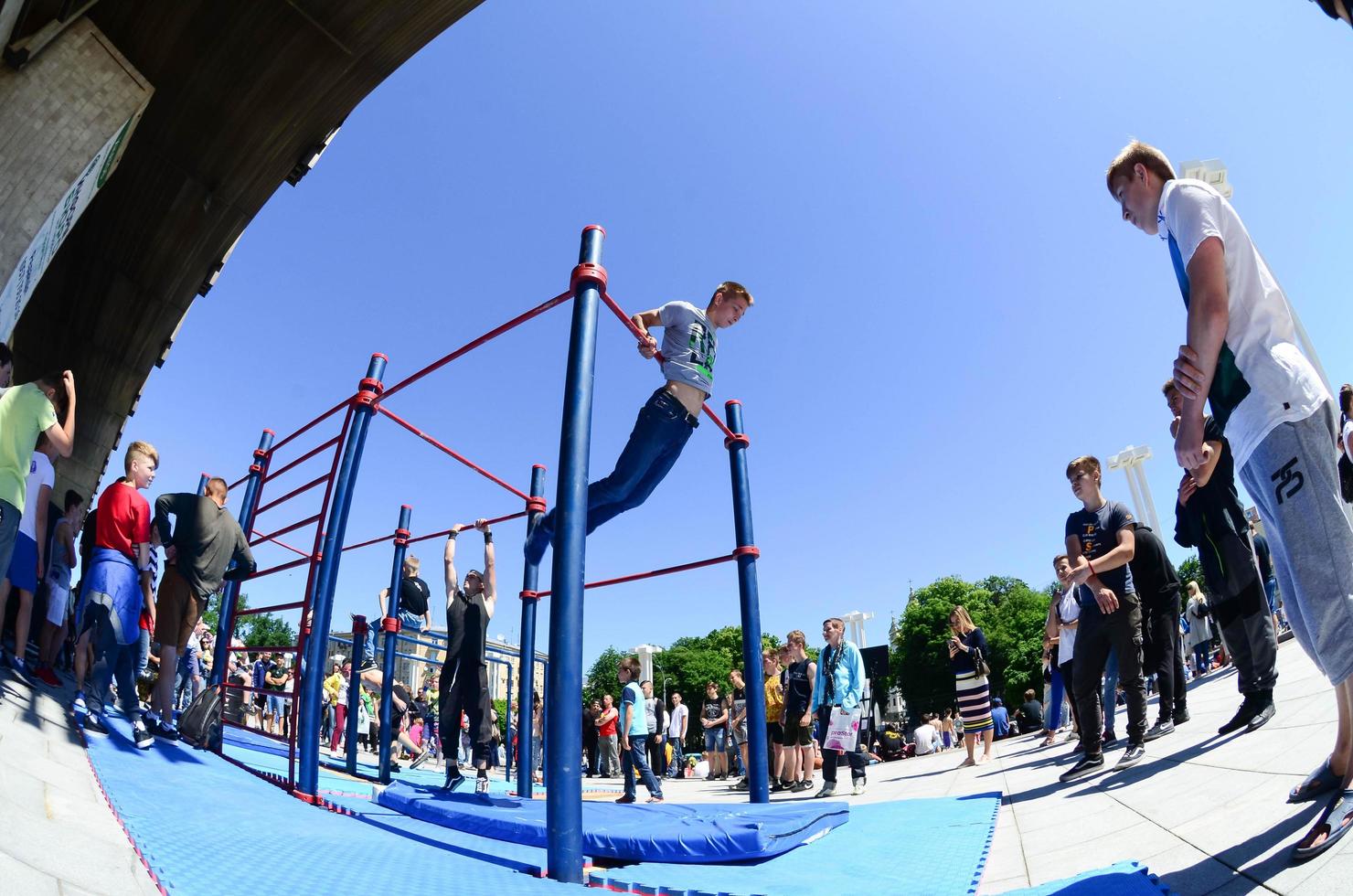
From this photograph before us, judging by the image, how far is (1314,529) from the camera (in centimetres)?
160

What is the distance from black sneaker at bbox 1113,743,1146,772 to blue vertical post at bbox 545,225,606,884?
2.93 metres

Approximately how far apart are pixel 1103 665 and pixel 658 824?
259 centimetres

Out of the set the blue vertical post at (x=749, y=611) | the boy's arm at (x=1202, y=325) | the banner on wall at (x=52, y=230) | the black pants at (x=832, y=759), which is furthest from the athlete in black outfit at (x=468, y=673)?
the boy's arm at (x=1202, y=325)

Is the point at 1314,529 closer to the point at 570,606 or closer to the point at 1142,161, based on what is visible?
the point at 1142,161

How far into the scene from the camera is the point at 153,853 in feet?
6.30

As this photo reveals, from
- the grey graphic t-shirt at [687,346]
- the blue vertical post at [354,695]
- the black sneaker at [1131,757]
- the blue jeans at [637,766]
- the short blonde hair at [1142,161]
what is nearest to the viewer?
the short blonde hair at [1142,161]

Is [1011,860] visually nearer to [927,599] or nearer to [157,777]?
[157,777]

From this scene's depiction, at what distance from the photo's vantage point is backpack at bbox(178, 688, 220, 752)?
459cm

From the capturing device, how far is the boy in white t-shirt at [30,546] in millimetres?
4242

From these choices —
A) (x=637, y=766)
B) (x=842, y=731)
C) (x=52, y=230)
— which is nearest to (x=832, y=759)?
(x=842, y=731)

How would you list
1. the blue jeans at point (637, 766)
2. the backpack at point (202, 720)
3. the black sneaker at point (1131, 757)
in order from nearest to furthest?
the black sneaker at point (1131, 757) → the backpack at point (202, 720) → the blue jeans at point (637, 766)

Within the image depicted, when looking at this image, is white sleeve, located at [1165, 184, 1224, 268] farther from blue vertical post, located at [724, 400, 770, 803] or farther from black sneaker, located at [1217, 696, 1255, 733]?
blue vertical post, located at [724, 400, 770, 803]

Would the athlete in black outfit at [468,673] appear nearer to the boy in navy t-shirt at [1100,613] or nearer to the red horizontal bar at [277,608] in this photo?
the red horizontal bar at [277,608]

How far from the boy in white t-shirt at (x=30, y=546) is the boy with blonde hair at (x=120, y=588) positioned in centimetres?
44
